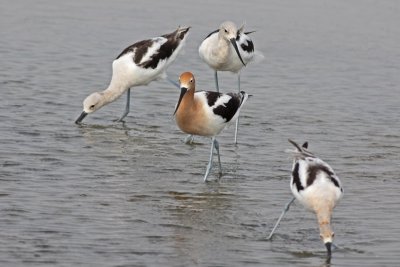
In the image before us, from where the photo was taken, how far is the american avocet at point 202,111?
1030 cm

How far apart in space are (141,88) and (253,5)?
17.6 feet

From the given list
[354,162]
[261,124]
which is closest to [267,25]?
[261,124]

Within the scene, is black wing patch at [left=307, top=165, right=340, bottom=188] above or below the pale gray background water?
above

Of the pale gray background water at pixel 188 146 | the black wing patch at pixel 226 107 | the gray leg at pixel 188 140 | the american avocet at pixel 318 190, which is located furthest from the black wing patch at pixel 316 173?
the gray leg at pixel 188 140

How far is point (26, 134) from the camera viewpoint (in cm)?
1146

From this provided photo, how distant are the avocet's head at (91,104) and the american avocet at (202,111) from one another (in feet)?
7.63

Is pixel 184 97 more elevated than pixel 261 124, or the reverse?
pixel 184 97

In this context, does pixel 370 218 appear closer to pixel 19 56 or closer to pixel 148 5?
pixel 19 56

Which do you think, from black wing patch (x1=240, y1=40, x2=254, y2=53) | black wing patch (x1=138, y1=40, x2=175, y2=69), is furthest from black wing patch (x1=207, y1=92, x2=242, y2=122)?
black wing patch (x1=240, y1=40, x2=254, y2=53)

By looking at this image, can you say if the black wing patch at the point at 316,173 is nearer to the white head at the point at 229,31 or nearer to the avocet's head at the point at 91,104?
the avocet's head at the point at 91,104

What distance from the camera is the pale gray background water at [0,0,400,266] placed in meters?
8.16

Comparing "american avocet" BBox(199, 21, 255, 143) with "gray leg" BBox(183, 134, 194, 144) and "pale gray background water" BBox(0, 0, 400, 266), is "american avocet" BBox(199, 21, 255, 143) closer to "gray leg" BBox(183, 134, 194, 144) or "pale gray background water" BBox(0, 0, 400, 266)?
"pale gray background water" BBox(0, 0, 400, 266)

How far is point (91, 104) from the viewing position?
1276cm

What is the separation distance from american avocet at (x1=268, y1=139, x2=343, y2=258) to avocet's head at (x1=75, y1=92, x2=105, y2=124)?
4.44 metres
